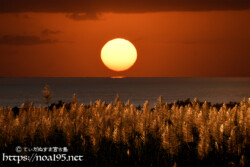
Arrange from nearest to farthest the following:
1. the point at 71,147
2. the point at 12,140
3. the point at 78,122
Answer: the point at 71,147, the point at 12,140, the point at 78,122

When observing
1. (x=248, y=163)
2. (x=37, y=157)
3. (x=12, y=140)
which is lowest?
(x=248, y=163)

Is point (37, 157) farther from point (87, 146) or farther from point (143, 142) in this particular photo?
point (143, 142)

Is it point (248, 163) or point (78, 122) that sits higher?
point (78, 122)

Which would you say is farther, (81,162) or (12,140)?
(12,140)

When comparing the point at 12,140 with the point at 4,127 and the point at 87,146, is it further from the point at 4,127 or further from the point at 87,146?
the point at 87,146

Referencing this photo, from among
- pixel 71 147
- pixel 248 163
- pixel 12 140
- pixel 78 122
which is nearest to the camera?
pixel 248 163

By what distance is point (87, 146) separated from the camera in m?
7.33

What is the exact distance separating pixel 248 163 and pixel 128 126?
101 inches

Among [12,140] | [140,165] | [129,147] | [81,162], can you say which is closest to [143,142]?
[129,147]

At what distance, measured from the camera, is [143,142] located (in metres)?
7.27

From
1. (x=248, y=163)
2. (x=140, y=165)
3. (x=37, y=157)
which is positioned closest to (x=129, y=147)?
(x=140, y=165)

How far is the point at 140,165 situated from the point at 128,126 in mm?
A: 1487
